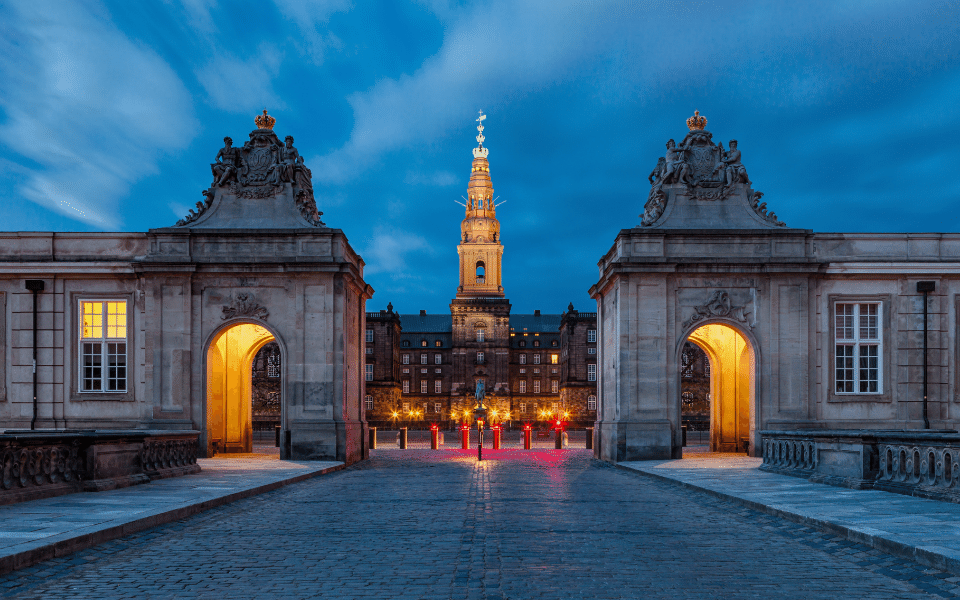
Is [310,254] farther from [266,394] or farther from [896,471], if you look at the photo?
[266,394]

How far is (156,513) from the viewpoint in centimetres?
1175

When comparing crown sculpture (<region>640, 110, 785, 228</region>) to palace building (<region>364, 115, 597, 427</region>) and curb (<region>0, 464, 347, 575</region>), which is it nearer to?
curb (<region>0, 464, 347, 575</region>)

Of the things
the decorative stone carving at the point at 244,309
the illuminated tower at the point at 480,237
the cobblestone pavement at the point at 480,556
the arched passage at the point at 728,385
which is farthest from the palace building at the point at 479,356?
the cobblestone pavement at the point at 480,556

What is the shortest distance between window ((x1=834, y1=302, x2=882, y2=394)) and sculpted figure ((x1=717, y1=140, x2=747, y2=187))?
5315mm

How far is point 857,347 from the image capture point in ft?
91.3

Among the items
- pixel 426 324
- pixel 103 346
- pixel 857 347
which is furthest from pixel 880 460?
pixel 426 324

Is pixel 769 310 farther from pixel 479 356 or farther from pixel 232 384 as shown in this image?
pixel 479 356

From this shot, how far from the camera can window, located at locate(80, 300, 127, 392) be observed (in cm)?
2772

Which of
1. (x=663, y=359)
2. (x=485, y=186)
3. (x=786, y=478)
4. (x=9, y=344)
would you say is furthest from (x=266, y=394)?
(x=786, y=478)

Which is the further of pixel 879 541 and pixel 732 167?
pixel 732 167

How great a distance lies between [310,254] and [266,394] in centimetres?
7655

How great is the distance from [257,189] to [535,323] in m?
116

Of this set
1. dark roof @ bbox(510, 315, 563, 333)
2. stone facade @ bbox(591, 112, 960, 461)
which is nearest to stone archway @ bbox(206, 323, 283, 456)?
stone facade @ bbox(591, 112, 960, 461)

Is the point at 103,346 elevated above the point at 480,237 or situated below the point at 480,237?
below
